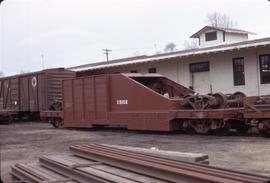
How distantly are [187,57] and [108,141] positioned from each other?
11.3 metres

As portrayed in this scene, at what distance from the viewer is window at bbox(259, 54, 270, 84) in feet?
72.2

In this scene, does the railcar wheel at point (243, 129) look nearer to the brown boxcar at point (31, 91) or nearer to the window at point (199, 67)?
the window at point (199, 67)

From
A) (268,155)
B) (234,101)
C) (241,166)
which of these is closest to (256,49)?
(234,101)

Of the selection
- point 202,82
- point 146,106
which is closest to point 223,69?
point 202,82

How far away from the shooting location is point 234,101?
16297mm

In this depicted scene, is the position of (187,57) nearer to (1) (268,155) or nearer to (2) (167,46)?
(1) (268,155)

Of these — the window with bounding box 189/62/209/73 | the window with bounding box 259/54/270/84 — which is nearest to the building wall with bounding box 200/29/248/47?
the window with bounding box 189/62/209/73

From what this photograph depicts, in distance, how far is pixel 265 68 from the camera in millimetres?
22141

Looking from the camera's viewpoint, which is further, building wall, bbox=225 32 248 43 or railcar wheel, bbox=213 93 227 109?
building wall, bbox=225 32 248 43

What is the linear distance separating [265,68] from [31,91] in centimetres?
1393

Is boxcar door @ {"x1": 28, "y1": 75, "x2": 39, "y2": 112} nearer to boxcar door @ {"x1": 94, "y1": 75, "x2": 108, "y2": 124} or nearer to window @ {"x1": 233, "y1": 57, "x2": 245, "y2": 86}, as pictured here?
Result: boxcar door @ {"x1": 94, "y1": 75, "x2": 108, "y2": 124}

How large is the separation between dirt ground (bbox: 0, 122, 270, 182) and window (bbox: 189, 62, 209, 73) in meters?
7.76

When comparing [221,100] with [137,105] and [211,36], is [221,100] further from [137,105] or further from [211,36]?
[211,36]

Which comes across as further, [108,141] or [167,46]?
[167,46]
